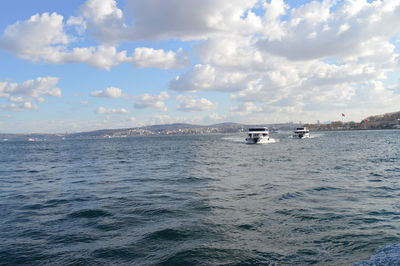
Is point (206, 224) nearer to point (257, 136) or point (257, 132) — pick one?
point (257, 136)

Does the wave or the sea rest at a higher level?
the wave

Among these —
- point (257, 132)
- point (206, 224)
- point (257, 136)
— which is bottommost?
point (206, 224)

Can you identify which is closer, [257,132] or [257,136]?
[257,136]

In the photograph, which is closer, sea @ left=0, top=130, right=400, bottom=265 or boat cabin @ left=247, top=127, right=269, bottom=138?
sea @ left=0, top=130, right=400, bottom=265

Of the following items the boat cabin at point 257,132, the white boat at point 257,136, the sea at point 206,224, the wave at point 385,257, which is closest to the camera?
the wave at point 385,257

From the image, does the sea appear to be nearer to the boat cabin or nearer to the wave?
the wave

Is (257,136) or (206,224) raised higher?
(257,136)

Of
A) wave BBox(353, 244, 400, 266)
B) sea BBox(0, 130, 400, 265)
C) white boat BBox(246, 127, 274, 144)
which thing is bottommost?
sea BBox(0, 130, 400, 265)

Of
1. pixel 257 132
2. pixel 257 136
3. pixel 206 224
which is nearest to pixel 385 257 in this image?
pixel 206 224

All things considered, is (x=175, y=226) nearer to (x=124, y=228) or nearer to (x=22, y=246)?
(x=124, y=228)

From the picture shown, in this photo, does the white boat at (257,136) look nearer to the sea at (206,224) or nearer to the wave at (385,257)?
the sea at (206,224)

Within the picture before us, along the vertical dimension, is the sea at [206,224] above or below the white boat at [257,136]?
below

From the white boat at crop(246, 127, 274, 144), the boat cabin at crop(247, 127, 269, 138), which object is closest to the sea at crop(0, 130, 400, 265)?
the white boat at crop(246, 127, 274, 144)

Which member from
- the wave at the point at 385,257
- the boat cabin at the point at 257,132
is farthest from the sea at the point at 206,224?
the boat cabin at the point at 257,132
